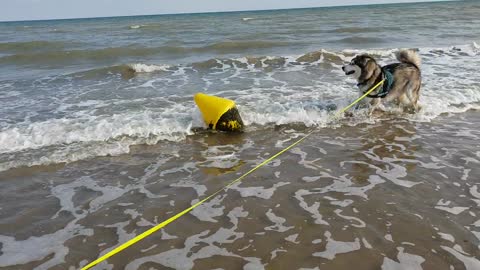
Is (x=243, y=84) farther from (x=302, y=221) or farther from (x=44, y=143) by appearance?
(x=302, y=221)

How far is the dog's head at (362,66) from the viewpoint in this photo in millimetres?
7377

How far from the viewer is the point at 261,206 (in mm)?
4172

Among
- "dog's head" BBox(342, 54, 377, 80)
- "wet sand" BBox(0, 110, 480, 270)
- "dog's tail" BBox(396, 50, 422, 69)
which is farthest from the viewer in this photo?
"dog's tail" BBox(396, 50, 422, 69)

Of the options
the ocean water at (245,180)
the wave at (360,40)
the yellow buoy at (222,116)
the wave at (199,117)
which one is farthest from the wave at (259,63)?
the yellow buoy at (222,116)

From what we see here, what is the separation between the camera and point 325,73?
38.8 ft

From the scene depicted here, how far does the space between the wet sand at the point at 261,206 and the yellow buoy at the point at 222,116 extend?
46 cm

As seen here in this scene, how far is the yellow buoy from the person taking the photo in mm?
6711

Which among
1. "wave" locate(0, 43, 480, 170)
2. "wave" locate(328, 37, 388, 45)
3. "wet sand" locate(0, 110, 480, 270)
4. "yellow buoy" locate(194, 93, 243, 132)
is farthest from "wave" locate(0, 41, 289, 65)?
"wet sand" locate(0, 110, 480, 270)

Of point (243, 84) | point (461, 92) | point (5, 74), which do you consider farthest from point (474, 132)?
point (5, 74)

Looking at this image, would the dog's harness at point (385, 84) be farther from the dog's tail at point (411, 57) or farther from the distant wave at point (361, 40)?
the distant wave at point (361, 40)

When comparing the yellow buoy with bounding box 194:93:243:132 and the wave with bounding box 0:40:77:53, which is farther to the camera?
the wave with bounding box 0:40:77:53

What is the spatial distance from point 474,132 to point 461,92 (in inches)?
108

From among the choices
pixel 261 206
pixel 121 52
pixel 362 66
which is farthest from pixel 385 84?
pixel 121 52

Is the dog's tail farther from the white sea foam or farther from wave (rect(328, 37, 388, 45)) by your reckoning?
wave (rect(328, 37, 388, 45))
